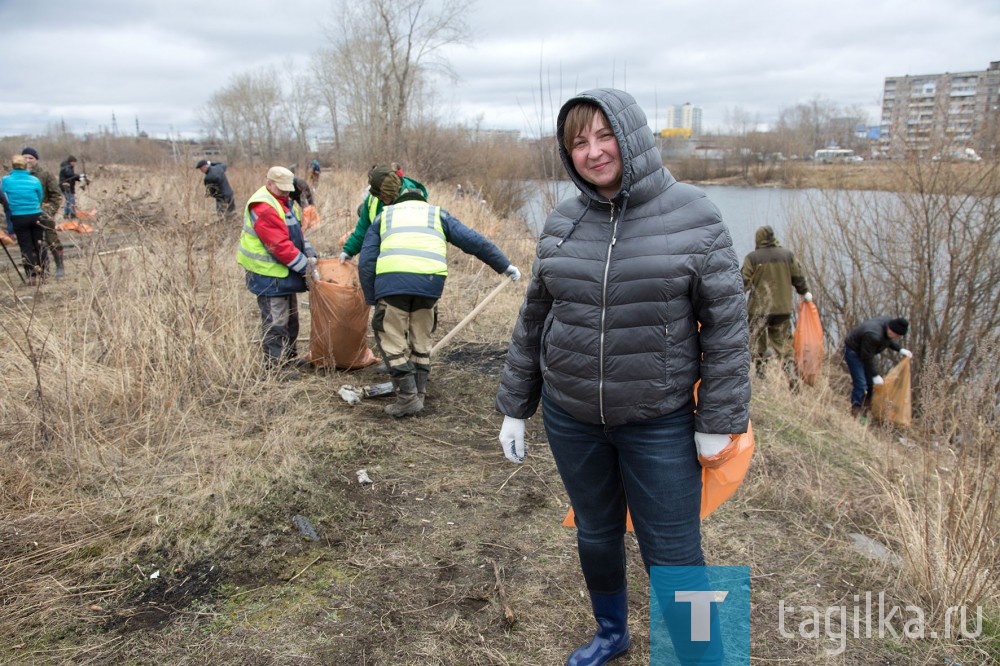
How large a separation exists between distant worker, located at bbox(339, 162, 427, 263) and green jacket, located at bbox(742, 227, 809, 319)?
14.8ft

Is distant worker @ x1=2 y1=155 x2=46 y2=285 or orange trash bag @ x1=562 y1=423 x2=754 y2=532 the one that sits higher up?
distant worker @ x1=2 y1=155 x2=46 y2=285

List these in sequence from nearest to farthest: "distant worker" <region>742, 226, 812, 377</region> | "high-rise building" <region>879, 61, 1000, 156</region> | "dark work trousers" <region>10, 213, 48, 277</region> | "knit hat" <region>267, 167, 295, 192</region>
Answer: "knit hat" <region>267, 167, 295, 192</region> < "distant worker" <region>742, 226, 812, 377</region> < "dark work trousers" <region>10, 213, 48, 277</region> < "high-rise building" <region>879, 61, 1000, 156</region>

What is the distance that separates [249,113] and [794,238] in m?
31.1

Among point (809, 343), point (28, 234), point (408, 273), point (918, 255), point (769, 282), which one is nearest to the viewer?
point (408, 273)

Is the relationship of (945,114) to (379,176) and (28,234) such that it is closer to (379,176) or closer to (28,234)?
(379,176)

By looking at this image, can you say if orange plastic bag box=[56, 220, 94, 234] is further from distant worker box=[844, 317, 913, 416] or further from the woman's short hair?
distant worker box=[844, 317, 913, 416]

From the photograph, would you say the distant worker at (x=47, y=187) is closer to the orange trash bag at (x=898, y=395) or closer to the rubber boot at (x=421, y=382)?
the rubber boot at (x=421, y=382)

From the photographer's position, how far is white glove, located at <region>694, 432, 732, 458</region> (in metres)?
1.78

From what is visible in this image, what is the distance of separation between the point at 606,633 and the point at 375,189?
3.24 meters

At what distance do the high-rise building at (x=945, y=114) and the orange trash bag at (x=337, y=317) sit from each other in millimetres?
8155

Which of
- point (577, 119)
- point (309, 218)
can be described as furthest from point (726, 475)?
point (309, 218)

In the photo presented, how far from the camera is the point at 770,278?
7.71 m

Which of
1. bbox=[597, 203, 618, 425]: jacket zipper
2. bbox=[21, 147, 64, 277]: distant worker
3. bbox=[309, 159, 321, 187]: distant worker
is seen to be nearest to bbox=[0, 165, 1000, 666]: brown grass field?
bbox=[597, 203, 618, 425]: jacket zipper

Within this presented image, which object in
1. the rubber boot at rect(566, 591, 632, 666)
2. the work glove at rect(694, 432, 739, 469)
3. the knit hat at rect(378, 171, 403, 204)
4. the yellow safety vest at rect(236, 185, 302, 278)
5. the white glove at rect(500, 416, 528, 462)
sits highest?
the knit hat at rect(378, 171, 403, 204)
